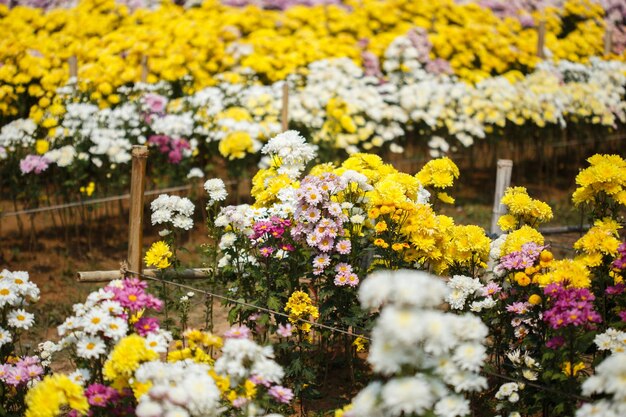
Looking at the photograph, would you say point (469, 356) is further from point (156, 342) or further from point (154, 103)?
point (154, 103)

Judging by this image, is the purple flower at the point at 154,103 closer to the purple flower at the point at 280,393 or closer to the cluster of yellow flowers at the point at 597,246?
the cluster of yellow flowers at the point at 597,246

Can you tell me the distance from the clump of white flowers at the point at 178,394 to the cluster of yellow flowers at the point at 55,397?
0.89 feet

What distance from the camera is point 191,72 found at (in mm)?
9531

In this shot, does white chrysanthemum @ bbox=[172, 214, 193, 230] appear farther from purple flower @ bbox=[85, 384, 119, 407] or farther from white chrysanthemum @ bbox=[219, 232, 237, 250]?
purple flower @ bbox=[85, 384, 119, 407]

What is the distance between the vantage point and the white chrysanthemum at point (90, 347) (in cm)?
297

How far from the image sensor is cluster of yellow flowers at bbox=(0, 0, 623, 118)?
868cm

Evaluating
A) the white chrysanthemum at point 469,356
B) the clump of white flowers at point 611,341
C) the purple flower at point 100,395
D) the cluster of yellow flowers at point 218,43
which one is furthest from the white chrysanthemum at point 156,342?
the cluster of yellow flowers at point 218,43

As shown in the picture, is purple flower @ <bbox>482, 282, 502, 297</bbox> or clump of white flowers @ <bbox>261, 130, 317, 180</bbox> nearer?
purple flower @ <bbox>482, 282, 502, 297</bbox>

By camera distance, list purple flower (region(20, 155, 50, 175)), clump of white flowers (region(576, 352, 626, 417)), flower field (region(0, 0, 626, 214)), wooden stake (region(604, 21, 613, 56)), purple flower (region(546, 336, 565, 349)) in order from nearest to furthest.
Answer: clump of white flowers (region(576, 352, 626, 417)) < purple flower (region(546, 336, 565, 349)) < purple flower (region(20, 155, 50, 175)) < flower field (region(0, 0, 626, 214)) < wooden stake (region(604, 21, 613, 56))

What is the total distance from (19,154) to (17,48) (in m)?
1.84

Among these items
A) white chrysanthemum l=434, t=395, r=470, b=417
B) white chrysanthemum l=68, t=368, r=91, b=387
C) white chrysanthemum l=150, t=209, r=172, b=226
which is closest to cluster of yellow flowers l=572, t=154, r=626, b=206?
white chrysanthemum l=434, t=395, r=470, b=417

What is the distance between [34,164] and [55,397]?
Result: 457 cm

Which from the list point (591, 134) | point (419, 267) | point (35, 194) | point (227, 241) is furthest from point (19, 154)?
point (591, 134)

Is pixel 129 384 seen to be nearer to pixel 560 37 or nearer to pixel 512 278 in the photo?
pixel 512 278
